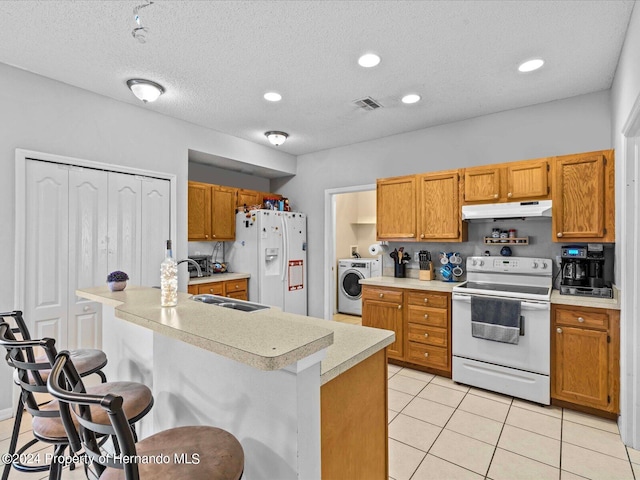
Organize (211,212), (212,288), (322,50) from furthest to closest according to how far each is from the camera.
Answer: (211,212), (212,288), (322,50)

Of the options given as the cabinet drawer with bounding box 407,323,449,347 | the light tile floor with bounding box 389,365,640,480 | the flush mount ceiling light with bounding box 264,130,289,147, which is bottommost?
the light tile floor with bounding box 389,365,640,480

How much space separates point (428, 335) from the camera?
3.40 m

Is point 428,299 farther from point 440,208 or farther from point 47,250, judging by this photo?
point 47,250

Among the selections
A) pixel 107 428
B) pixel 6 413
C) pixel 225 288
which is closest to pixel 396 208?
pixel 225 288

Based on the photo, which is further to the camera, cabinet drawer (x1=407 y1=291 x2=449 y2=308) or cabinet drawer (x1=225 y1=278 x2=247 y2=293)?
cabinet drawer (x1=225 y1=278 x2=247 y2=293)

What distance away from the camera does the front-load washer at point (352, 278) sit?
18.6ft

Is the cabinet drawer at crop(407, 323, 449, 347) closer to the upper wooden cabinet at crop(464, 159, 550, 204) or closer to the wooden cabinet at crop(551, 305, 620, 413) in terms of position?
the wooden cabinet at crop(551, 305, 620, 413)

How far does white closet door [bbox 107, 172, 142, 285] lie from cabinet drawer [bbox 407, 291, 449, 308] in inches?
108

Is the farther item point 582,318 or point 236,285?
point 236,285

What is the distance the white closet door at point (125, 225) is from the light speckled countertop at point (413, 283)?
2419 mm

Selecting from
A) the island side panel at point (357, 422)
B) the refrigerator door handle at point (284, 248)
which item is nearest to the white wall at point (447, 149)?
the refrigerator door handle at point (284, 248)

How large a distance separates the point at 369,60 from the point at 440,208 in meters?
1.76

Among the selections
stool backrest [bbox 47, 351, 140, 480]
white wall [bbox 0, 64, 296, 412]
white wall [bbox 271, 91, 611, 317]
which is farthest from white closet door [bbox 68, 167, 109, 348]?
white wall [bbox 271, 91, 611, 317]

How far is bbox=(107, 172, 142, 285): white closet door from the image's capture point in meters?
3.14
